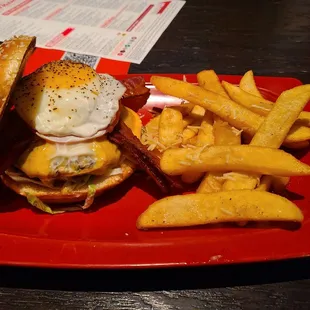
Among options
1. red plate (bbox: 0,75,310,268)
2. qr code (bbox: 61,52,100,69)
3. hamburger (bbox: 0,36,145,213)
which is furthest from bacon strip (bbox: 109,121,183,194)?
qr code (bbox: 61,52,100,69)

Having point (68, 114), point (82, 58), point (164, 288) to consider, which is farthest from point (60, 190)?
point (82, 58)

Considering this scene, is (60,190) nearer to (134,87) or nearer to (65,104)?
(65,104)

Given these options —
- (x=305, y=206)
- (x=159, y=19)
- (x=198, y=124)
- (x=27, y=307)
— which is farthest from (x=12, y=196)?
(x=159, y=19)

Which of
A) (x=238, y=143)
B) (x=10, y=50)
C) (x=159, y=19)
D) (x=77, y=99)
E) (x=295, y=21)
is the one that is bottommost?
(x=295, y=21)

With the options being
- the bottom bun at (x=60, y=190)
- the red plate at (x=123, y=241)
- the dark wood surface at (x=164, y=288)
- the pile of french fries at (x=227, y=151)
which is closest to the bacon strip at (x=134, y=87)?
the pile of french fries at (x=227, y=151)

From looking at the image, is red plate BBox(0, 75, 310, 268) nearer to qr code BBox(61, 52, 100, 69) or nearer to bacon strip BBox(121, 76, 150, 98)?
bacon strip BBox(121, 76, 150, 98)

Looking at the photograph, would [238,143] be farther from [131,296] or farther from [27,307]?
[27,307]

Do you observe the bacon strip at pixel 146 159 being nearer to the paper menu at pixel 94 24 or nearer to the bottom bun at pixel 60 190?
the bottom bun at pixel 60 190

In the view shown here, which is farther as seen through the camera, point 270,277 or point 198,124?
Answer: point 198,124
